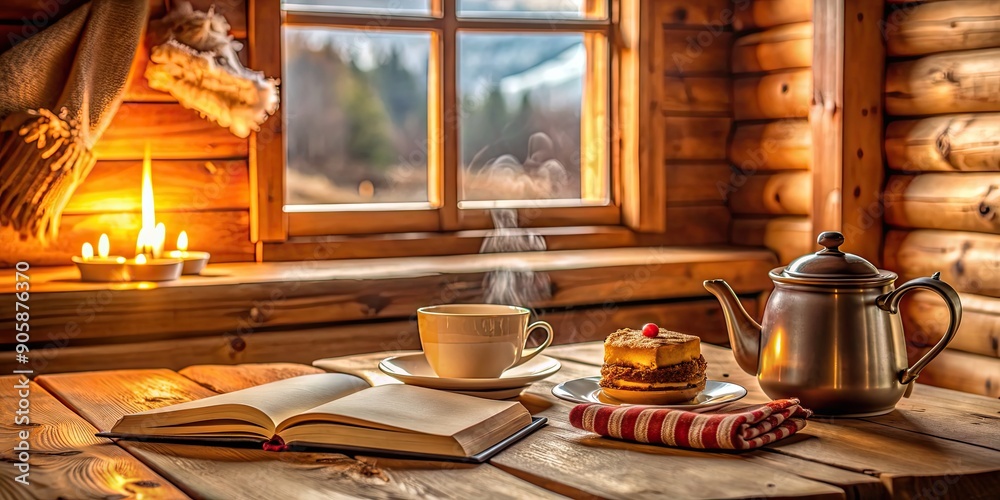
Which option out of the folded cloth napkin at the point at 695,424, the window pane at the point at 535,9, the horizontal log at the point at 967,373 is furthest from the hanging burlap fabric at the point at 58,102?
the horizontal log at the point at 967,373

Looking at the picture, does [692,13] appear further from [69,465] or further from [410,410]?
[69,465]

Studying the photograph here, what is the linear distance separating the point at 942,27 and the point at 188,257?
7.02 feet

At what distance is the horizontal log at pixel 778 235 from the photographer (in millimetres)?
3371

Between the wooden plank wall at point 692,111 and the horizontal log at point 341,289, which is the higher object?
the wooden plank wall at point 692,111

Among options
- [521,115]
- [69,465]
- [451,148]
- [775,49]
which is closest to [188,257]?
[451,148]

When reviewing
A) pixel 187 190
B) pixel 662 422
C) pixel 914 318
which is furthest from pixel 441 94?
pixel 662 422

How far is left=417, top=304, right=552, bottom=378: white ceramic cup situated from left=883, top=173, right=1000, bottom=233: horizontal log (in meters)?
1.94

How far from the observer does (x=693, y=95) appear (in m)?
3.62

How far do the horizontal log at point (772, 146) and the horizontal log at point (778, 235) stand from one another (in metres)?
0.18

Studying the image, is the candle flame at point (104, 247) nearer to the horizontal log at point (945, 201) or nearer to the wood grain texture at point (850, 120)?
the wood grain texture at point (850, 120)

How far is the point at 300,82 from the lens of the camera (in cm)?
312

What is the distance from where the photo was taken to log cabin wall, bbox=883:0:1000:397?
2.81 m

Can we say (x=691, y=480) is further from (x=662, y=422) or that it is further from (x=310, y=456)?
(x=310, y=456)

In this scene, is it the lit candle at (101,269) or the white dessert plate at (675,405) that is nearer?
the white dessert plate at (675,405)
